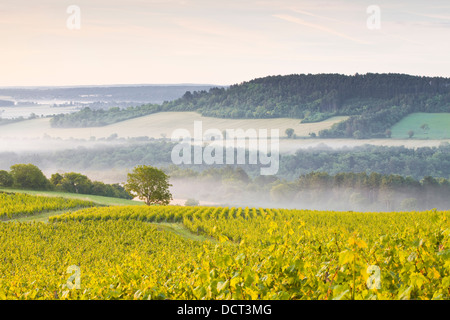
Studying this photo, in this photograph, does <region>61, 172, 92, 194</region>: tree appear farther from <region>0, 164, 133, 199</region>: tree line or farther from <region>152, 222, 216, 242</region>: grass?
<region>152, 222, 216, 242</region>: grass

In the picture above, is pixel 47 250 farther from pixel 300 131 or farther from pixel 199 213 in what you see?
pixel 300 131

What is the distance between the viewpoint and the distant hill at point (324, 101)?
483 feet

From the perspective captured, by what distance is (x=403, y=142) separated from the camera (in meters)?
136

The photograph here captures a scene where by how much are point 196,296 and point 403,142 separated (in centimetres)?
14115

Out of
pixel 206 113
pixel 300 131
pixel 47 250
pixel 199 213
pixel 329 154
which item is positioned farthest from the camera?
pixel 206 113

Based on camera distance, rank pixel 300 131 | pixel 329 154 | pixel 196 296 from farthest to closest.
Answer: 1. pixel 300 131
2. pixel 329 154
3. pixel 196 296

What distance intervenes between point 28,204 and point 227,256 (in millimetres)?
30775

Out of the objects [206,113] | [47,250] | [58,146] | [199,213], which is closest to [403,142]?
[206,113]

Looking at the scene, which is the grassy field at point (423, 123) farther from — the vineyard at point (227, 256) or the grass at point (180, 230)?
the grass at point (180, 230)

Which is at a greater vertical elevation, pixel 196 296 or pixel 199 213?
pixel 196 296

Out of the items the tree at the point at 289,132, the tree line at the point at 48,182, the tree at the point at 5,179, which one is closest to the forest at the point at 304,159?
the tree at the point at 289,132

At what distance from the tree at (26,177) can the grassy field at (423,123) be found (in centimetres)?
10995

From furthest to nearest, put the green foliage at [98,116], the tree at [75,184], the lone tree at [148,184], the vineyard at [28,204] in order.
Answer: the green foliage at [98,116] → the tree at [75,184] → the lone tree at [148,184] → the vineyard at [28,204]

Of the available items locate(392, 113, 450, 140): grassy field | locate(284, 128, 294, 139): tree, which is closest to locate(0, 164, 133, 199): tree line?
locate(284, 128, 294, 139): tree
